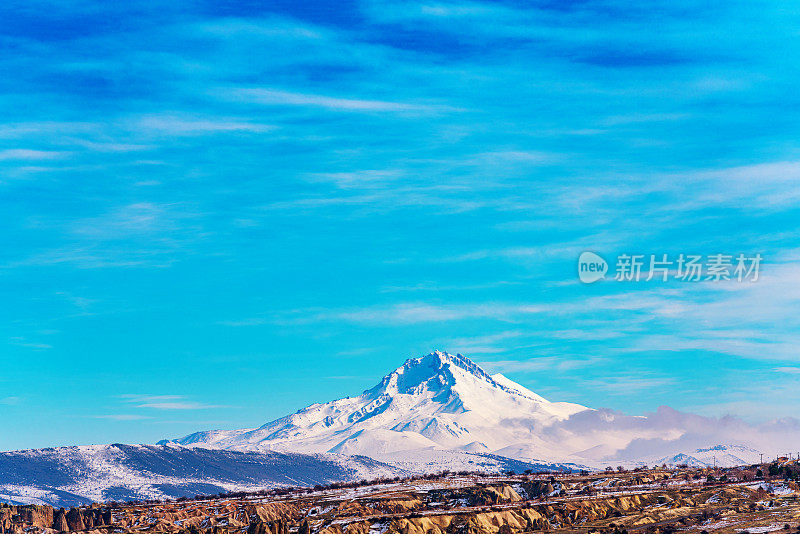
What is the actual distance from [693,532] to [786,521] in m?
17.6

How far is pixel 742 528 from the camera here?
194 m

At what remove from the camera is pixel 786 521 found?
195 metres

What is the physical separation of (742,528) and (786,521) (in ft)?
→ 29.8

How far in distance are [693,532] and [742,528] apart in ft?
31.5

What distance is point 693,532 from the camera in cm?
19900
